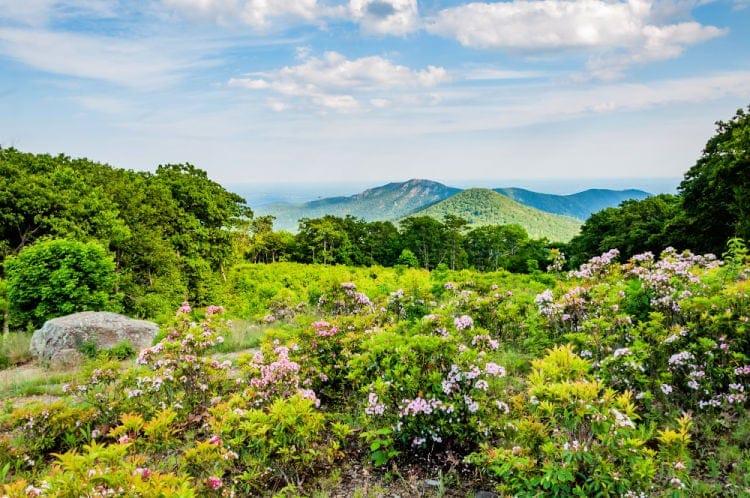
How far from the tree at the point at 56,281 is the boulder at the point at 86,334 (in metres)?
2.93

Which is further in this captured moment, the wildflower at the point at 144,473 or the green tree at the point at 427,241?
the green tree at the point at 427,241

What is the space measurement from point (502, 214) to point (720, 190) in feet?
519

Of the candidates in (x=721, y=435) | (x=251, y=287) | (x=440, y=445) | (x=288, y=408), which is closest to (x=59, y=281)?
(x=288, y=408)

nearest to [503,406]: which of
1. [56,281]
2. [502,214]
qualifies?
[56,281]

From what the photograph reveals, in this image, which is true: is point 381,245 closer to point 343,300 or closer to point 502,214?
point 343,300

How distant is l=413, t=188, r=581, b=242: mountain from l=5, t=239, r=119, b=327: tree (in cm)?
15170

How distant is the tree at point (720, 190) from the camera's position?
2152 cm

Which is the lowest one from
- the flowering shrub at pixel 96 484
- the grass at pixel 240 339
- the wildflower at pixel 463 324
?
the grass at pixel 240 339

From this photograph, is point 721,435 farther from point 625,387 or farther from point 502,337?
point 502,337

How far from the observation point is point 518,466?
2744mm

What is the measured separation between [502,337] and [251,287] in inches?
1221

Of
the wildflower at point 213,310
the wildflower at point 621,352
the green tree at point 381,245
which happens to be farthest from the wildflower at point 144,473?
the green tree at point 381,245

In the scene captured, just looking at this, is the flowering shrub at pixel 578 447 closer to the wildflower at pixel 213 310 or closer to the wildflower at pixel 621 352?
the wildflower at pixel 621 352

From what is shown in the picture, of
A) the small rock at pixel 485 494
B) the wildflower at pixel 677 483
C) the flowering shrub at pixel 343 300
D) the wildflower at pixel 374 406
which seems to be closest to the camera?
the wildflower at pixel 677 483
